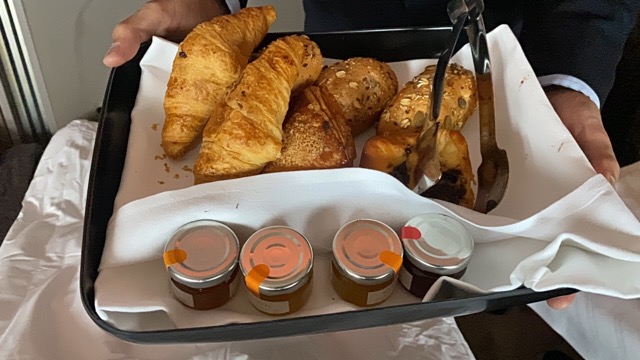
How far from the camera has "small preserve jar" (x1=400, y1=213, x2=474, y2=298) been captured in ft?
1.61

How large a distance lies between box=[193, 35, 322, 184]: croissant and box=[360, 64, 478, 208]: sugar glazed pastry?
8cm

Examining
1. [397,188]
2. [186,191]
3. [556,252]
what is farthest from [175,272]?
[556,252]

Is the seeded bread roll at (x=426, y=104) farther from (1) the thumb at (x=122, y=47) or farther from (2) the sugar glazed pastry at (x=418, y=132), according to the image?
(1) the thumb at (x=122, y=47)

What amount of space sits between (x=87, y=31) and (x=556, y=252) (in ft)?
2.67

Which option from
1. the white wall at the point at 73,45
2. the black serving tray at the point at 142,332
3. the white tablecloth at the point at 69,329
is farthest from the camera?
the white wall at the point at 73,45

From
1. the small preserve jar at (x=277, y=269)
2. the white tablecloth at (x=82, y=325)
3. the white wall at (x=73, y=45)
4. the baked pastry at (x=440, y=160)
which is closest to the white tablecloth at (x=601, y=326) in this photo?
the white tablecloth at (x=82, y=325)

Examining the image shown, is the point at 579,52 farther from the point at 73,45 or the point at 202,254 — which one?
the point at 73,45

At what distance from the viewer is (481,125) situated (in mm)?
583

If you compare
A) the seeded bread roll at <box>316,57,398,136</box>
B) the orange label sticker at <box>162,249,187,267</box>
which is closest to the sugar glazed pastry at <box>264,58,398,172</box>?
the seeded bread roll at <box>316,57,398,136</box>

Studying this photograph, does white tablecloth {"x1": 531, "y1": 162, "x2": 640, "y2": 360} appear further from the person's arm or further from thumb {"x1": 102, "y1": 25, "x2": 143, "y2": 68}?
thumb {"x1": 102, "y1": 25, "x2": 143, "y2": 68}

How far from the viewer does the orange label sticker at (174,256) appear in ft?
1.57

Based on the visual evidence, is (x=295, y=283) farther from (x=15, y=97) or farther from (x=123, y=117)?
(x=15, y=97)

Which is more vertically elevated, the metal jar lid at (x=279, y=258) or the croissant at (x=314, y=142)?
the croissant at (x=314, y=142)

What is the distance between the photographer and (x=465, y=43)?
2.19ft
